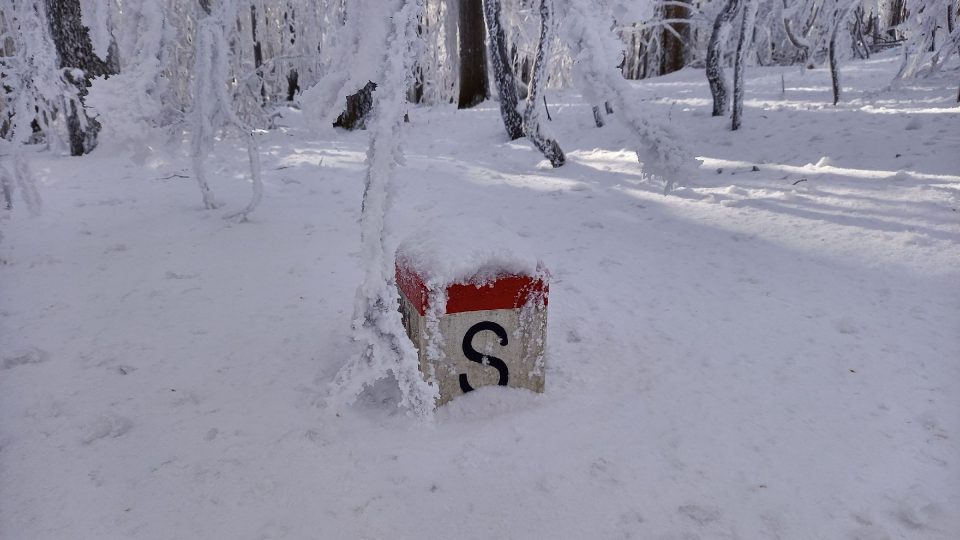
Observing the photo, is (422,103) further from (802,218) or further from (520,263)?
(520,263)

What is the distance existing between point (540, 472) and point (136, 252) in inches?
132

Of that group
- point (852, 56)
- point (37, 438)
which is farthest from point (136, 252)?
point (852, 56)

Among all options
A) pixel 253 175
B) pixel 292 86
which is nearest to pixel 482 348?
pixel 253 175

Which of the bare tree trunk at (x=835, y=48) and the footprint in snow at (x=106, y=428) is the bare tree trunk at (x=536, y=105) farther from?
the footprint in snow at (x=106, y=428)

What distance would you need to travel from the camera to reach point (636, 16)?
1954mm

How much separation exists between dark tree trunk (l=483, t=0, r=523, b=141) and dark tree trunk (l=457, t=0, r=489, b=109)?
3070 millimetres

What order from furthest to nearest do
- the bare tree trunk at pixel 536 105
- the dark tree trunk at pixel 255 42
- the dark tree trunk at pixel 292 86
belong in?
1. the dark tree trunk at pixel 292 86
2. the dark tree trunk at pixel 255 42
3. the bare tree trunk at pixel 536 105

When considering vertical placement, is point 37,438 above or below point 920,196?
below

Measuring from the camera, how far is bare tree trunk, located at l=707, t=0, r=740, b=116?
20.1ft

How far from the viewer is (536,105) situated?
6.00 meters

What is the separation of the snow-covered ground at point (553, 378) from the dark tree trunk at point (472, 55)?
5.99m

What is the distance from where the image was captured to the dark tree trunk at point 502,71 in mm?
6164

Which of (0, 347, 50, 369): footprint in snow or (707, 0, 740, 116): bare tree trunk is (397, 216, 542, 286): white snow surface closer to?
(0, 347, 50, 369): footprint in snow

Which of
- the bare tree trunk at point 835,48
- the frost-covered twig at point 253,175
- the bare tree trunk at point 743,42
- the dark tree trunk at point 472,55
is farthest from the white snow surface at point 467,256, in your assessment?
A: the dark tree trunk at point 472,55
